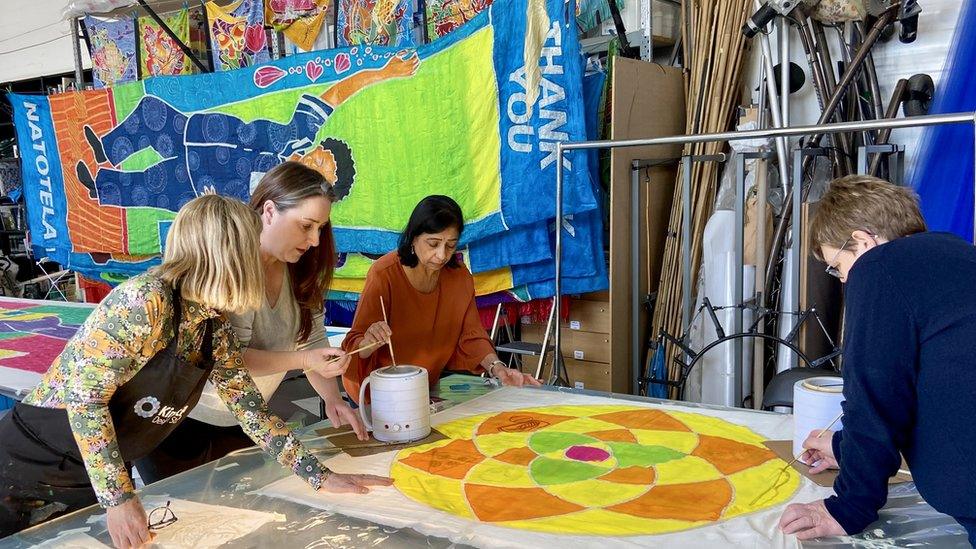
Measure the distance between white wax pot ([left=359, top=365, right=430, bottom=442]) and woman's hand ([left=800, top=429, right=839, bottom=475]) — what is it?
795 millimetres

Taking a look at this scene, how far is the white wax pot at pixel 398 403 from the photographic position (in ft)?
5.37

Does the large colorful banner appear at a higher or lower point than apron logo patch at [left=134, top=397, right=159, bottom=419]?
higher

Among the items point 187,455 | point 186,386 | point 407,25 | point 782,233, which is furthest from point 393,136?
point 186,386

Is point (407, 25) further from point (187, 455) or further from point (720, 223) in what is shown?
point (187, 455)

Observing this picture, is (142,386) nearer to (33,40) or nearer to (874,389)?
(874,389)

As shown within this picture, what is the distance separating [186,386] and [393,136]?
2846mm

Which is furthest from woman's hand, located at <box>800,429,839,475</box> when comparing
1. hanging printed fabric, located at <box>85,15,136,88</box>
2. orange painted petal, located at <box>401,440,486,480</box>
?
hanging printed fabric, located at <box>85,15,136,88</box>

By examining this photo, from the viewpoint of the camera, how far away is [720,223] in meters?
3.42

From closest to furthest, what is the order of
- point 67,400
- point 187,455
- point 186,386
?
point 67,400 → point 186,386 → point 187,455

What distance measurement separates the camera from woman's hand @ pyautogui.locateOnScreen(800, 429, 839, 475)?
1431mm

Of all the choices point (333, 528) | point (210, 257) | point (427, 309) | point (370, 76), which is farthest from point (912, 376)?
point (370, 76)

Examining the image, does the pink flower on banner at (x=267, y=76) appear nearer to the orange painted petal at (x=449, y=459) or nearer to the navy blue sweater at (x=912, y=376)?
the orange painted petal at (x=449, y=459)

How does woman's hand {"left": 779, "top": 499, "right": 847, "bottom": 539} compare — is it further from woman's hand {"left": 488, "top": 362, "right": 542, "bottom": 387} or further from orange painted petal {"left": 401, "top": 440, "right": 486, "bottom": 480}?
woman's hand {"left": 488, "top": 362, "right": 542, "bottom": 387}

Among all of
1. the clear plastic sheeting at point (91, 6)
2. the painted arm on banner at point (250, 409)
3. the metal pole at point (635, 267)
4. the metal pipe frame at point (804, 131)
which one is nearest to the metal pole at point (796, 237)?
the metal pipe frame at point (804, 131)
